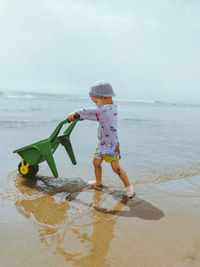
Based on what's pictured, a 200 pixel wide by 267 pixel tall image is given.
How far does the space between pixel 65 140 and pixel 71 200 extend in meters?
0.90

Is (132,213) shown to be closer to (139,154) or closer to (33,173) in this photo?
(33,173)

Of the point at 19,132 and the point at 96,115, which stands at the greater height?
the point at 96,115

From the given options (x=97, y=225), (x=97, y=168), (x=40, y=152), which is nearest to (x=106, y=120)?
(x=97, y=168)

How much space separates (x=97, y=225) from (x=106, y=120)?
1222 millimetres

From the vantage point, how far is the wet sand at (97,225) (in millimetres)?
1784

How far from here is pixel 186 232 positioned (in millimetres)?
2162

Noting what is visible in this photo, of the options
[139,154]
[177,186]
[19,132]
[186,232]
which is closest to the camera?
[186,232]

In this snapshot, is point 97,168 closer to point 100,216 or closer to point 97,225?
point 100,216

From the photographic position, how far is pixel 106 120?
2959 mm

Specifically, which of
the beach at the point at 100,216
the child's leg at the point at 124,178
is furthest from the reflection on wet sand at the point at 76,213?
the child's leg at the point at 124,178

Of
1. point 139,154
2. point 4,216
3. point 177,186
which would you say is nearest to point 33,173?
point 4,216

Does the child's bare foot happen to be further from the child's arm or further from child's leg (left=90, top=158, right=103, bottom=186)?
the child's arm

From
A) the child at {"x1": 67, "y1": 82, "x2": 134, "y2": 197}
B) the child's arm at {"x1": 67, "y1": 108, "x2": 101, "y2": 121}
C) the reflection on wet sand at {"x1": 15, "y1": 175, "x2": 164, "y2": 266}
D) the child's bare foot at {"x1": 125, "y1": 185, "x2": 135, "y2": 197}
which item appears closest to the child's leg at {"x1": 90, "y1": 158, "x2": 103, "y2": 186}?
the child at {"x1": 67, "y1": 82, "x2": 134, "y2": 197}

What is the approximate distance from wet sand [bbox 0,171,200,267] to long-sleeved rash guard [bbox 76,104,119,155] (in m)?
0.56
